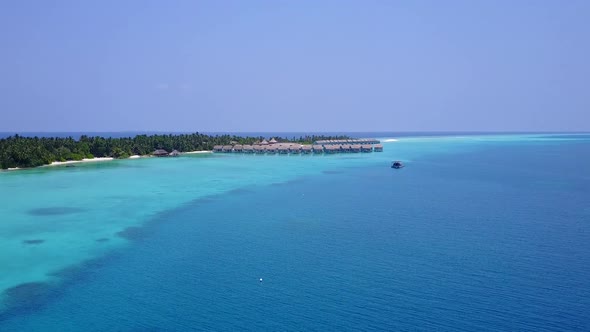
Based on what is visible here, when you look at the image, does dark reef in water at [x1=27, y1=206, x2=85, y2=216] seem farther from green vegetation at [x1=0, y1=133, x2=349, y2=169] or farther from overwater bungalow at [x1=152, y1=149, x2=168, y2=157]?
overwater bungalow at [x1=152, y1=149, x2=168, y2=157]

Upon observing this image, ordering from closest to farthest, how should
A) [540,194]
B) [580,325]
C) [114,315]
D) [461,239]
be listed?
[580,325] → [114,315] → [461,239] → [540,194]

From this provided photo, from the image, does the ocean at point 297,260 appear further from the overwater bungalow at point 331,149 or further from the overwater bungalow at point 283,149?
the overwater bungalow at point 331,149

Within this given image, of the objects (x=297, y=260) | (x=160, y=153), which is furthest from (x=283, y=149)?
(x=297, y=260)

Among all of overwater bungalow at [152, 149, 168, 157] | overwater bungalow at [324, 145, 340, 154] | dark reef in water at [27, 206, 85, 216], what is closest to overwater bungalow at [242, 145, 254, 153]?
overwater bungalow at [324, 145, 340, 154]

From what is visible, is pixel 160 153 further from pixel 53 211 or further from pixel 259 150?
pixel 53 211

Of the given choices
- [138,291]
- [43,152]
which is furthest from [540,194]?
[43,152]

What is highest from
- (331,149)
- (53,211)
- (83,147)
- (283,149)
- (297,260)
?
(83,147)

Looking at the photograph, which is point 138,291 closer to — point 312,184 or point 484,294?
point 484,294
